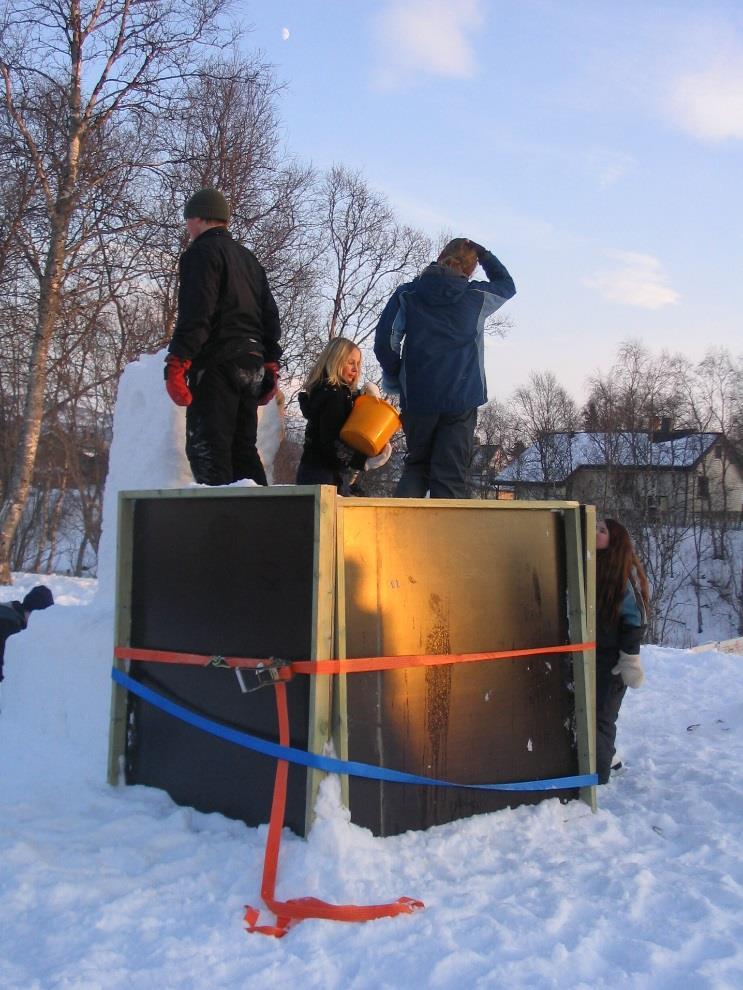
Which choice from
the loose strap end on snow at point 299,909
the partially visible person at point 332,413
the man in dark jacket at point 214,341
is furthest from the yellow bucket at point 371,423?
the loose strap end on snow at point 299,909

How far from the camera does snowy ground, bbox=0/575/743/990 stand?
2164 mm

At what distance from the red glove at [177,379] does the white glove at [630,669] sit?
237 cm

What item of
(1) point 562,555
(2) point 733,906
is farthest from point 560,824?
(1) point 562,555

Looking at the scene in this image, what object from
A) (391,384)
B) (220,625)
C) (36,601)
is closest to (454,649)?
(220,625)

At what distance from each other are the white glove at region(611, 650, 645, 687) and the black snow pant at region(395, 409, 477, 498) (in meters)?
1.18

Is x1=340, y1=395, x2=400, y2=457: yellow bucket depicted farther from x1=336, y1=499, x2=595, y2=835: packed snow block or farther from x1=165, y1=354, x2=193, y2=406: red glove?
x1=336, y1=499, x2=595, y2=835: packed snow block

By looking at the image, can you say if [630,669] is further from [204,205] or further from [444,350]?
[204,205]

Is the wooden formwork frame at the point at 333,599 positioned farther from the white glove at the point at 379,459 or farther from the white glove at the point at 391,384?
the white glove at the point at 391,384

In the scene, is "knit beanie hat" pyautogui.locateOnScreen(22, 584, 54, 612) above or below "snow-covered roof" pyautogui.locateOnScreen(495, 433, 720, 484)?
below

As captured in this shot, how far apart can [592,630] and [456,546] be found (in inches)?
32.4

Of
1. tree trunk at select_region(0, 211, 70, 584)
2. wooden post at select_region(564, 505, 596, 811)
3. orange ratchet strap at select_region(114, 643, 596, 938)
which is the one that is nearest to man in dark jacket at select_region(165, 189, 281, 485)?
orange ratchet strap at select_region(114, 643, 596, 938)

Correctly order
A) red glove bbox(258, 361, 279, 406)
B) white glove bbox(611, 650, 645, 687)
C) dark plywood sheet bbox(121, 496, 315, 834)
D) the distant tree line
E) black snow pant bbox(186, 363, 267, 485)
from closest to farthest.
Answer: dark plywood sheet bbox(121, 496, 315, 834), white glove bbox(611, 650, 645, 687), black snow pant bbox(186, 363, 267, 485), red glove bbox(258, 361, 279, 406), the distant tree line

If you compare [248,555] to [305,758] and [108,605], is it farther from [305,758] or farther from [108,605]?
[108,605]

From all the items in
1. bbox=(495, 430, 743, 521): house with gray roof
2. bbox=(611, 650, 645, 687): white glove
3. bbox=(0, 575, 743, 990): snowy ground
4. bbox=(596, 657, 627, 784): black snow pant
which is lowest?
bbox=(0, 575, 743, 990): snowy ground
